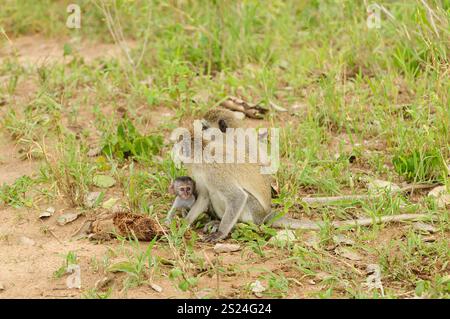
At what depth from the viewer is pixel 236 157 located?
18.2 feet

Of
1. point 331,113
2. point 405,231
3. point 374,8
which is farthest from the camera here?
point 374,8

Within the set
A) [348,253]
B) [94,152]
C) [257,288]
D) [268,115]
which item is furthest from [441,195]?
[94,152]

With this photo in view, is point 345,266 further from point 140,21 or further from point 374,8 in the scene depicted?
point 140,21

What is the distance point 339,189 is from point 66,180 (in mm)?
2044

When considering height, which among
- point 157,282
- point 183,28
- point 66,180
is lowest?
point 157,282

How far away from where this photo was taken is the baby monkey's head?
552cm

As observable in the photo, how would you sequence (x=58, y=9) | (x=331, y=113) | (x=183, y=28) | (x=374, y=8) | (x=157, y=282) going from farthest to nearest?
(x=58, y=9) → (x=183, y=28) → (x=374, y=8) → (x=331, y=113) → (x=157, y=282)

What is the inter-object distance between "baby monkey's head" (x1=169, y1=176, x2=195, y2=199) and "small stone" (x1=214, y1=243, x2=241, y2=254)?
0.49 meters

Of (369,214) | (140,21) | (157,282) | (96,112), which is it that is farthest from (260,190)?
(140,21)

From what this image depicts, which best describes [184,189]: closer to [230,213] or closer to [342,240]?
[230,213]

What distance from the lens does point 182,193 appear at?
552cm

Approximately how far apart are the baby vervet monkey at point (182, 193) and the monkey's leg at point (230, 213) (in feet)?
0.92

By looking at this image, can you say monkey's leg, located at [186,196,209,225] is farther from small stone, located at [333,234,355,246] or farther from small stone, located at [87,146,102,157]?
small stone, located at [87,146,102,157]

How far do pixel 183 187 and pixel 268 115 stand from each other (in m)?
1.98
